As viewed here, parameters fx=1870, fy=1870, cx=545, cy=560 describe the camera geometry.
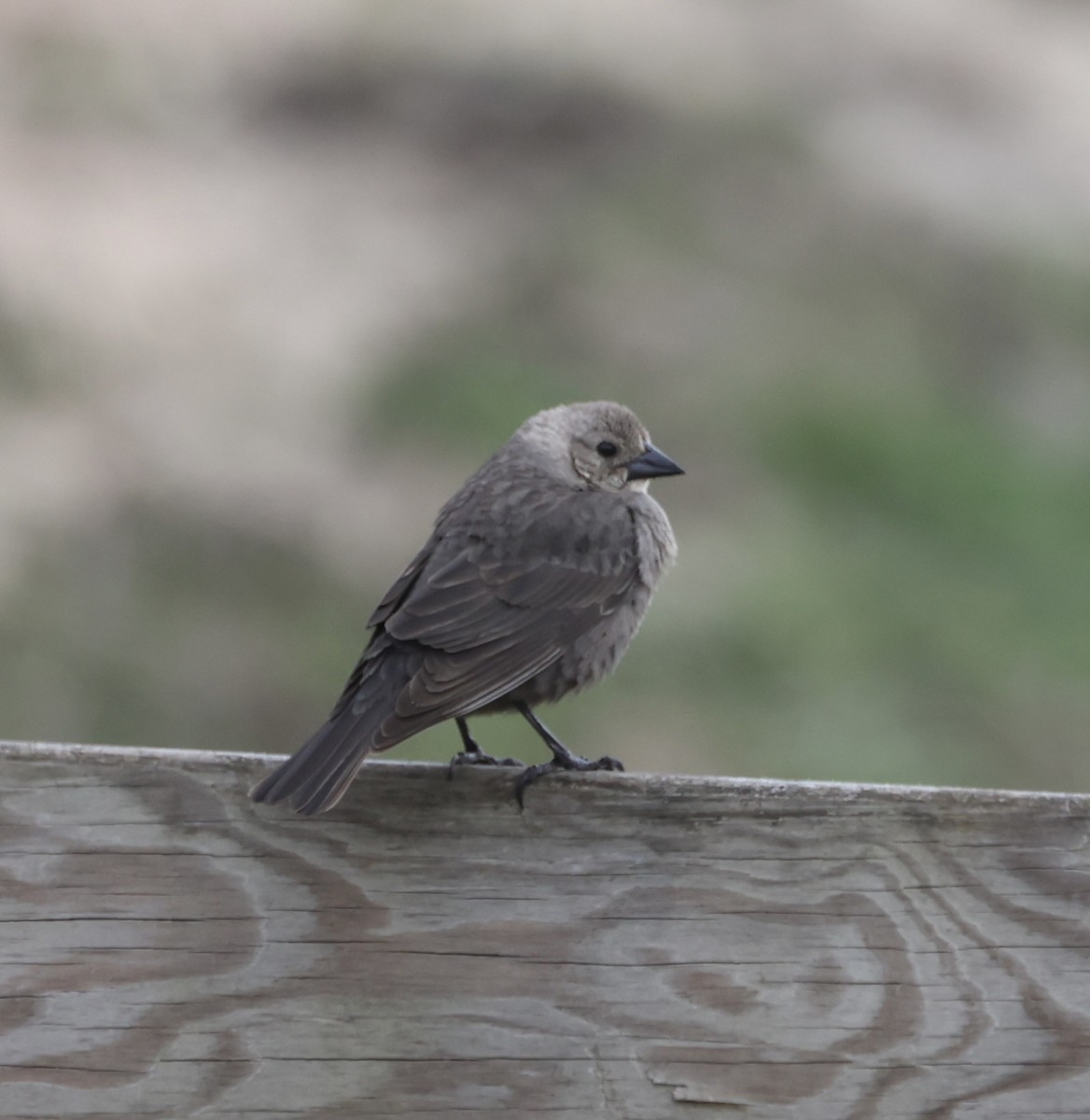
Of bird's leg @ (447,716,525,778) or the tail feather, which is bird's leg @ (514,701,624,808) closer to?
bird's leg @ (447,716,525,778)

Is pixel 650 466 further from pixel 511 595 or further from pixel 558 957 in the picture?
pixel 558 957

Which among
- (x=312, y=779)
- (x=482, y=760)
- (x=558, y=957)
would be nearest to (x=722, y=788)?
(x=558, y=957)

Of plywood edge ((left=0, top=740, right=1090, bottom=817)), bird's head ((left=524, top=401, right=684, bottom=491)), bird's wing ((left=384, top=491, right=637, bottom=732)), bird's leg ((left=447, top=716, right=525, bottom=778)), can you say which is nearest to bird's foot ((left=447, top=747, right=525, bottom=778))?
bird's leg ((left=447, top=716, right=525, bottom=778))

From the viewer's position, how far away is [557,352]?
835cm

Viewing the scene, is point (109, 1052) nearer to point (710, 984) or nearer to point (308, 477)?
point (710, 984)

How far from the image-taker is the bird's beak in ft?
15.9

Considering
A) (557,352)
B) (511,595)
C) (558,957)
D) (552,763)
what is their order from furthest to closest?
(557,352), (511,595), (552,763), (558,957)

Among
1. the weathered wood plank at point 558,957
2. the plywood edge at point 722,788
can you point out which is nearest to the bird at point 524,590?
the plywood edge at point 722,788

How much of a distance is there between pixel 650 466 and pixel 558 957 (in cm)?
239

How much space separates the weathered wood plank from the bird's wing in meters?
0.80

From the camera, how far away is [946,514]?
7.81m

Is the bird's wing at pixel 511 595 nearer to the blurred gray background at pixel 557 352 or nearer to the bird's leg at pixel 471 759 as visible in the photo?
the bird's leg at pixel 471 759

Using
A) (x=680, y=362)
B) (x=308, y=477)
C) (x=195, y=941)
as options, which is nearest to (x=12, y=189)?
(x=308, y=477)

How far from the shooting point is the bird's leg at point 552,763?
2811 millimetres
